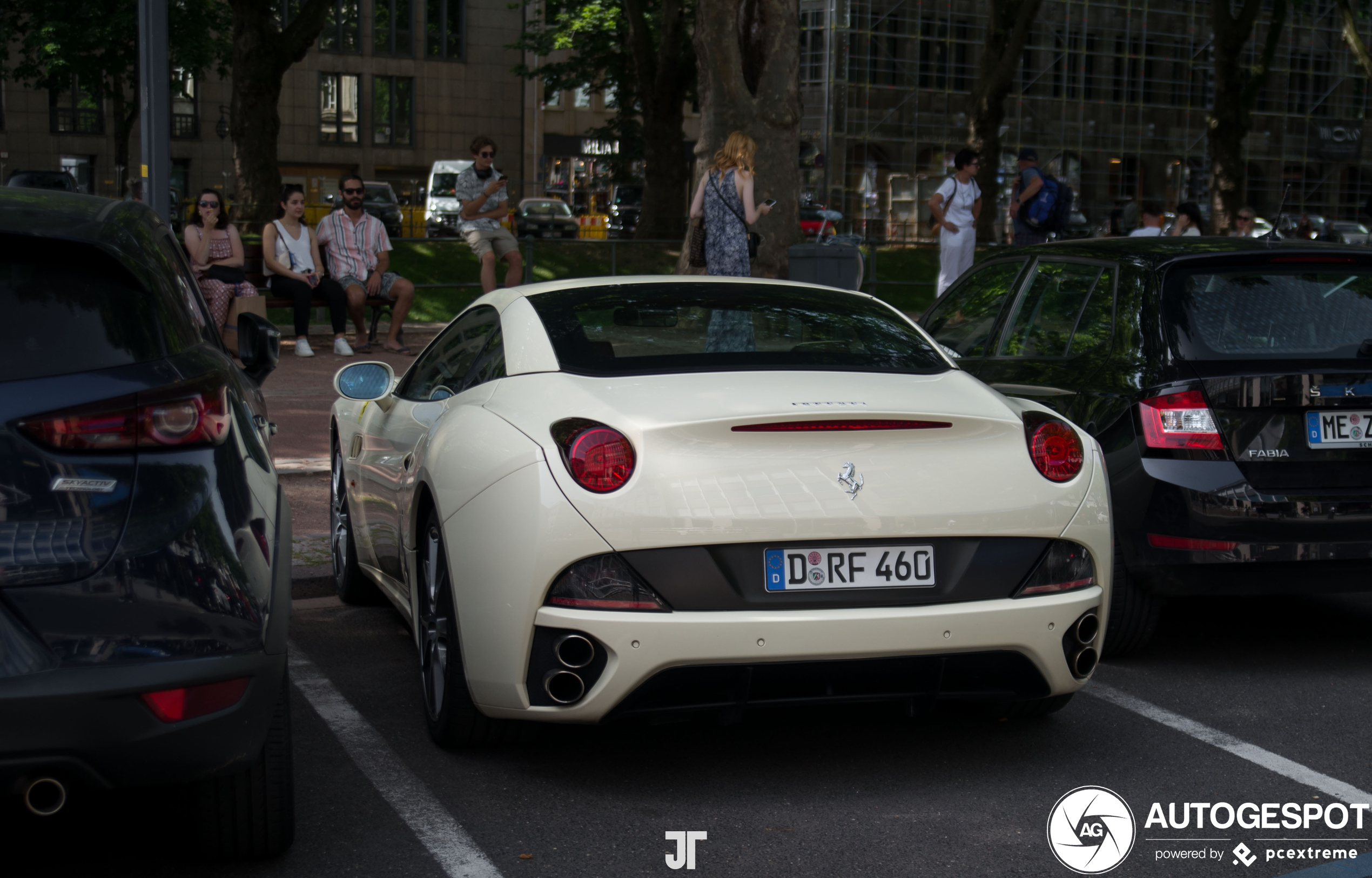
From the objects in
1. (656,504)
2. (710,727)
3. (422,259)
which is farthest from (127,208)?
(422,259)

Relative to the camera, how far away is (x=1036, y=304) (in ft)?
21.9

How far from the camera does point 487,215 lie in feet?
53.5

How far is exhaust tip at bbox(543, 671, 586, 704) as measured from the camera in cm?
399

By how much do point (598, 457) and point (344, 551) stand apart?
9.59 feet

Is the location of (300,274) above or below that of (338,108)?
below

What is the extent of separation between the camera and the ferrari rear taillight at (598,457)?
13.0 ft

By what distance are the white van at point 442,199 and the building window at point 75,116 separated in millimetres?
17338

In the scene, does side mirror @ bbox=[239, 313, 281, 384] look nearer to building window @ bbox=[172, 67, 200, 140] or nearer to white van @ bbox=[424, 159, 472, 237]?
white van @ bbox=[424, 159, 472, 237]

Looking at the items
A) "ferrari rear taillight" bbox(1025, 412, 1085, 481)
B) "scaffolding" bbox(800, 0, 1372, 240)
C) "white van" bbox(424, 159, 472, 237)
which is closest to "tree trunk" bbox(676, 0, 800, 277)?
"ferrari rear taillight" bbox(1025, 412, 1085, 481)

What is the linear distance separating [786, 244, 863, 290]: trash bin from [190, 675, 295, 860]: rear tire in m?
10.4

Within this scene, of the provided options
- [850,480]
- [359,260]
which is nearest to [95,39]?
[359,260]

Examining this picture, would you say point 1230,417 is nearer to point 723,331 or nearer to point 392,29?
point 723,331

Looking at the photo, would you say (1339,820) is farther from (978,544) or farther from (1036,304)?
(1036,304)

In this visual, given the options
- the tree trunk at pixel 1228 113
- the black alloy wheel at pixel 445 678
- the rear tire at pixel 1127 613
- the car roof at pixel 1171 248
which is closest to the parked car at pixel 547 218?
the tree trunk at pixel 1228 113
